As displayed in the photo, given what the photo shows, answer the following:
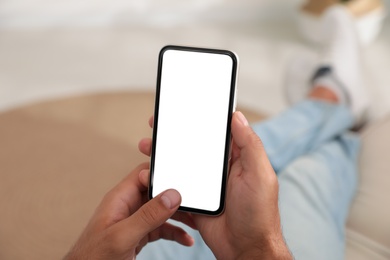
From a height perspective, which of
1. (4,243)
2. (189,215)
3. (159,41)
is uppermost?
(159,41)

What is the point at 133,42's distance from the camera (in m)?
2.07

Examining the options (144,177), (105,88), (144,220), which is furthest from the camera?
(105,88)

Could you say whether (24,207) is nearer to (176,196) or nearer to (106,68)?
(176,196)

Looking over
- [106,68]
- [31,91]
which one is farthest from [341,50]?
[31,91]

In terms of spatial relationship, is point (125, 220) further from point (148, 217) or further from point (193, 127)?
point (193, 127)

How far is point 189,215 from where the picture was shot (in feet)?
2.43

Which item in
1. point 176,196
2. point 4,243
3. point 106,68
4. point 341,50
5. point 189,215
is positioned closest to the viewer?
point 176,196

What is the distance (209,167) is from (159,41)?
4.80ft

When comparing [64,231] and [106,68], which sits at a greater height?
[106,68]

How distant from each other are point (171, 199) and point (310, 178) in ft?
1.35

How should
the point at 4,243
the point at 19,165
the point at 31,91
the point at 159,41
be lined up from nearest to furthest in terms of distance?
the point at 4,243 → the point at 19,165 → the point at 31,91 → the point at 159,41

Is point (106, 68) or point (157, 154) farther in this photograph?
point (106, 68)

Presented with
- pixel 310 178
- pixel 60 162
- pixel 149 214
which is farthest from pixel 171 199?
pixel 60 162

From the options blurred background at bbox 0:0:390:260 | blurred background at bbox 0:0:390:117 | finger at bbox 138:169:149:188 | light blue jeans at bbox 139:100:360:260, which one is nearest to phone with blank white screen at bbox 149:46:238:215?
finger at bbox 138:169:149:188
